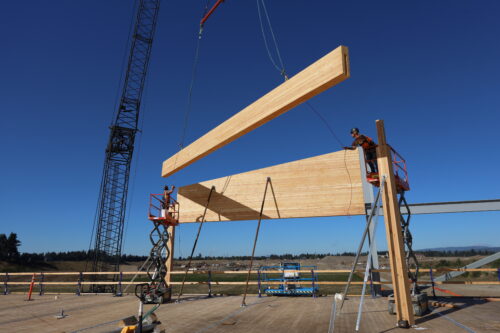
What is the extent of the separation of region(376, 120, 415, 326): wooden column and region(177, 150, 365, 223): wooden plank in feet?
10.3

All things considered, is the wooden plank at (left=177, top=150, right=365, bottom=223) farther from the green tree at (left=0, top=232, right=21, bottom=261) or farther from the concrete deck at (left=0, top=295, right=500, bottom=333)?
the green tree at (left=0, top=232, right=21, bottom=261)

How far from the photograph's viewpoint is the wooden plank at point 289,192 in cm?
895

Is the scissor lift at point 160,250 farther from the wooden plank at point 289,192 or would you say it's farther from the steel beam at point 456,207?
the steel beam at point 456,207

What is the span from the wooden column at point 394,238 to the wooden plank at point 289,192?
123 inches

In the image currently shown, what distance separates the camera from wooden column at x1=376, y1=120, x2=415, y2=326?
5.15 m

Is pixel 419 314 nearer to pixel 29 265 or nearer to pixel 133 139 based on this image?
pixel 133 139

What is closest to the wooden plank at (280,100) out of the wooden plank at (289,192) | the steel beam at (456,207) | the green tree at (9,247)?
the wooden plank at (289,192)

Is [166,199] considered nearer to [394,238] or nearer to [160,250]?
[160,250]

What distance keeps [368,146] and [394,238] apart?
1.89 m

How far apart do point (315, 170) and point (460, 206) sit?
4346 mm

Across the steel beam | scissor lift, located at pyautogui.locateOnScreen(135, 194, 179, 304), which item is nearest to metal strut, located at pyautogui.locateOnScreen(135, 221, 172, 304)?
scissor lift, located at pyautogui.locateOnScreen(135, 194, 179, 304)

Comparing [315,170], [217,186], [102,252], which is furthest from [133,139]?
[315,170]

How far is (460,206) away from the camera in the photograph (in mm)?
8656

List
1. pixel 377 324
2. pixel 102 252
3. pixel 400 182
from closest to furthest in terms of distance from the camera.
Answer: pixel 377 324 < pixel 400 182 < pixel 102 252
